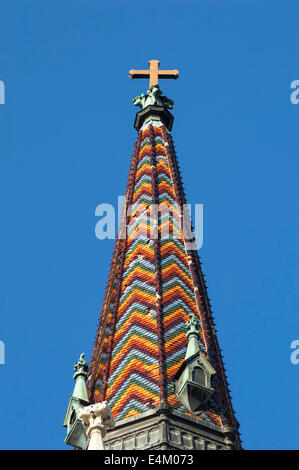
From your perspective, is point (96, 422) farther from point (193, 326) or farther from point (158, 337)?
point (193, 326)

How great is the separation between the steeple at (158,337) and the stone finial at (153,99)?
209 centimetres

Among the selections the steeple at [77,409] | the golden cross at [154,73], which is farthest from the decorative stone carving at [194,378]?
the golden cross at [154,73]

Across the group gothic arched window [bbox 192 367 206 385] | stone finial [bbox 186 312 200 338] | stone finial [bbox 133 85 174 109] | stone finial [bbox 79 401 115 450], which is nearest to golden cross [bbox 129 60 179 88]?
stone finial [bbox 133 85 174 109]

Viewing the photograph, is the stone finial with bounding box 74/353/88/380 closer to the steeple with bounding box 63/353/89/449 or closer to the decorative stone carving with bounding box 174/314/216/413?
the steeple with bounding box 63/353/89/449

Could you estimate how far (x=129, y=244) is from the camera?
32.2 m

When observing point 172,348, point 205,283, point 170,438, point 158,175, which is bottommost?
point 170,438

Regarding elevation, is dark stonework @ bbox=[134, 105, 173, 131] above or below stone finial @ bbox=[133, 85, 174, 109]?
below

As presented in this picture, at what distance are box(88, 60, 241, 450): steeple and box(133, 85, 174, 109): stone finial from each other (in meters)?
2.09

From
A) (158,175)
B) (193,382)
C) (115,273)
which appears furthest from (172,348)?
(158,175)

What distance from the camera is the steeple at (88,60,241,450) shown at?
1069 inches
